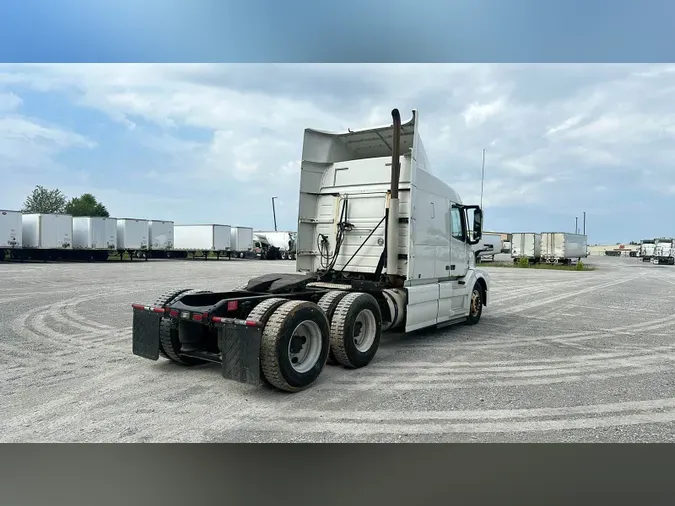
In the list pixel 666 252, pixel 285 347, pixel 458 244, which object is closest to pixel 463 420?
pixel 285 347

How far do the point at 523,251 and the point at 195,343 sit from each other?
4504cm

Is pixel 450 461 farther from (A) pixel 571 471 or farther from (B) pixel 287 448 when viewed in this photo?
(B) pixel 287 448

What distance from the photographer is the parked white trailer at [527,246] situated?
46.0m

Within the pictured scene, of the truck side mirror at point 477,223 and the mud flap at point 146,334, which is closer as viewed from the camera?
the mud flap at point 146,334

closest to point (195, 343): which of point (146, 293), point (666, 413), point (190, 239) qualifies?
point (666, 413)

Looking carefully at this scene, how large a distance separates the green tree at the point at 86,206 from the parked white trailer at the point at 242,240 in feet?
102

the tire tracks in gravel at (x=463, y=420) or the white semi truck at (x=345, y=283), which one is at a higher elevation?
the white semi truck at (x=345, y=283)

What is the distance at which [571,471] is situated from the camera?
3918 mm

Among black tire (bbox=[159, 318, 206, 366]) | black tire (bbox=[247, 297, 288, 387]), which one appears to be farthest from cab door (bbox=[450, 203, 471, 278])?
black tire (bbox=[159, 318, 206, 366])

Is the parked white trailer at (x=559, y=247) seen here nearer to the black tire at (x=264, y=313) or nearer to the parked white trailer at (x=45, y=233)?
the parked white trailer at (x=45, y=233)

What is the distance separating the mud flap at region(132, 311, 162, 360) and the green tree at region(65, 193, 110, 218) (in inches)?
2713

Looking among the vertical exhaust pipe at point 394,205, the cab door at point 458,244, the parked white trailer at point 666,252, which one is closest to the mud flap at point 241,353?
the vertical exhaust pipe at point 394,205

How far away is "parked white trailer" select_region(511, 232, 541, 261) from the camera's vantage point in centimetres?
4600

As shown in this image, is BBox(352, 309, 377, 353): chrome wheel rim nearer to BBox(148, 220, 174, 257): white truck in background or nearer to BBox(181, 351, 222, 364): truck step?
BBox(181, 351, 222, 364): truck step
